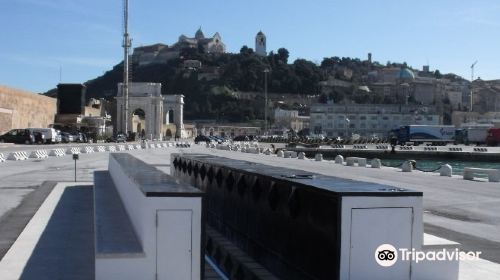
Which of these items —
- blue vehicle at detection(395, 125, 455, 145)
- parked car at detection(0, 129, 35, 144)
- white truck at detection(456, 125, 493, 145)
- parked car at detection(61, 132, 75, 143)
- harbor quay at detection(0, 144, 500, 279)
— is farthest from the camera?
blue vehicle at detection(395, 125, 455, 145)

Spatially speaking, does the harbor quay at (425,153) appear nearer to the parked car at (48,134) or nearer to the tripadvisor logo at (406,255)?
the parked car at (48,134)

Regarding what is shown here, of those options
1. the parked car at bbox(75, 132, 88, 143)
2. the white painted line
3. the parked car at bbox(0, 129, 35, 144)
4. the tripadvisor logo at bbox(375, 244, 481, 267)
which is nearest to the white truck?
the parked car at bbox(75, 132, 88, 143)

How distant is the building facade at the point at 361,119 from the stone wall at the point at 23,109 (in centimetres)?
8406

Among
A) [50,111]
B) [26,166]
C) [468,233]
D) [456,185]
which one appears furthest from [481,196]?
[50,111]

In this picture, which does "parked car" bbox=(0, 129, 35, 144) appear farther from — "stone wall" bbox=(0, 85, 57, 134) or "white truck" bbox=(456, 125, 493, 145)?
"white truck" bbox=(456, 125, 493, 145)

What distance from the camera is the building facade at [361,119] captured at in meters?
165

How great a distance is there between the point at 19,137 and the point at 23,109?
12781mm

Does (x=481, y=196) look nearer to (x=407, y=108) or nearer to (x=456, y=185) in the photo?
(x=456, y=185)

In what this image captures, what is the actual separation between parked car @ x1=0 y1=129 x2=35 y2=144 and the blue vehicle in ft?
203

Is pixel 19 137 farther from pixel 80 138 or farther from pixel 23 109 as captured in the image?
pixel 80 138

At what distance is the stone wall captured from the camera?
71375 mm

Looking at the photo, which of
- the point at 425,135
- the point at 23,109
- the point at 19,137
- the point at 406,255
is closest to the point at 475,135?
the point at 425,135

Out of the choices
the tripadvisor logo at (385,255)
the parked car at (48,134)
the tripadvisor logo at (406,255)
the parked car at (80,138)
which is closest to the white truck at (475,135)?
the parked car at (80,138)

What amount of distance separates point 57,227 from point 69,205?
3.67 m
